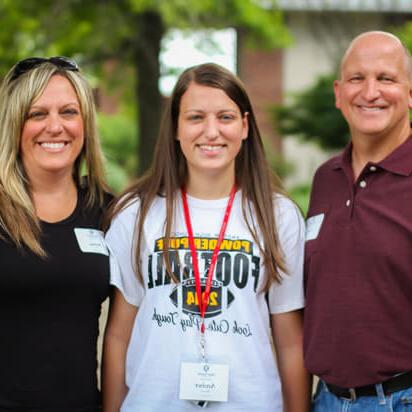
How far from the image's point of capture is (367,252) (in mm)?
3088

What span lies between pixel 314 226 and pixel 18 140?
1.40 metres

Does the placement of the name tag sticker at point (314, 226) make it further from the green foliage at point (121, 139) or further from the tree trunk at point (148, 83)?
the green foliage at point (121, 139)

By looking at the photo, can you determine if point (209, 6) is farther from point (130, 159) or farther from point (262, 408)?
point (130, 159)

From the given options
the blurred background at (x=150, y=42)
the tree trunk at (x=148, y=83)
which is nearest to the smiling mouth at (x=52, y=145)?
the blurred background at (x=150, y=42)

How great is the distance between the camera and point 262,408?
3.28 m

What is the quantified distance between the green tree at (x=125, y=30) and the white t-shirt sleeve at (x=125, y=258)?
788cm

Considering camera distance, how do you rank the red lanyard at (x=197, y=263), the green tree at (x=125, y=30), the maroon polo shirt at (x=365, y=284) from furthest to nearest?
the green tree at (x=125, y=30), the red lanyard at (x=197, y=263), the maroon polo shirt at (x=365, y=284)

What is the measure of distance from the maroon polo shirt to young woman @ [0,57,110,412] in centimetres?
98

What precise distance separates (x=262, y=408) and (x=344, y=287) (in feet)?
2.09

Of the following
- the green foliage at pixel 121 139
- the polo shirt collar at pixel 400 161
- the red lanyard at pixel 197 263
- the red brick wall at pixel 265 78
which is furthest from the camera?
the green foliage at pixel 121 139

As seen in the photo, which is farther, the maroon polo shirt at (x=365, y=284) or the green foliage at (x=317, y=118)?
the green foliage at (x=317, y=118)

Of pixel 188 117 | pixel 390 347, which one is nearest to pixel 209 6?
pixel 188 117

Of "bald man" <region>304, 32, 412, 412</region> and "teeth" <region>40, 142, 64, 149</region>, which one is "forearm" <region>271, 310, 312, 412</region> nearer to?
"bald man" <region>304, 32, 412, 412</region>

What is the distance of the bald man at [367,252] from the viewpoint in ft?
10.0
